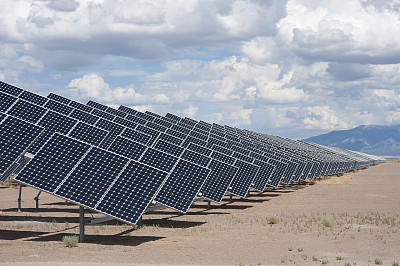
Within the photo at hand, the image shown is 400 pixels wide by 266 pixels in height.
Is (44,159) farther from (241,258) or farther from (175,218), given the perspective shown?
(175,218)

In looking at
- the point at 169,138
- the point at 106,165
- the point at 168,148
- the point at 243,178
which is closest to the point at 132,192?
the point at 106,165

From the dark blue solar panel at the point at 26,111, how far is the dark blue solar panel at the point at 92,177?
11.0 m

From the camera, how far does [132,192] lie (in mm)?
22016

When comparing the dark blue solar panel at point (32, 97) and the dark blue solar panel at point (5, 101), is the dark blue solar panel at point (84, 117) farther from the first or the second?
the dark blue solar panel at point (5, 101)

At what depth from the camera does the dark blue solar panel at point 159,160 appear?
1117 inches

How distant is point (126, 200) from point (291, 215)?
12766 mm

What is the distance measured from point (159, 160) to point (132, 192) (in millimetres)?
6746

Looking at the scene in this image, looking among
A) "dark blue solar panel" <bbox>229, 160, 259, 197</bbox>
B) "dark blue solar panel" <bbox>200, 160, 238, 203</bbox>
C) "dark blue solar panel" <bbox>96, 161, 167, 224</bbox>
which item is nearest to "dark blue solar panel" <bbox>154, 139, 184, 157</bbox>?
"dark blue solar panel" <bbox>200, 160, 238, 203</bbox>

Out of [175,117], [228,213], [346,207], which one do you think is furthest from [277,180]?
[175,117]

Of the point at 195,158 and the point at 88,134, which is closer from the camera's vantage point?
the point at 88,134

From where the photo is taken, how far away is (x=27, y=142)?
2395cm

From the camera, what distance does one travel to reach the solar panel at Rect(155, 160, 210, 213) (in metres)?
26.1

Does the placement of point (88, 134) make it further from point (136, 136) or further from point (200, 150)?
point (200, 150)

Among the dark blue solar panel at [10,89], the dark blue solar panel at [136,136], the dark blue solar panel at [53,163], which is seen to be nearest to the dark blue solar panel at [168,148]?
the dark blue solar panel at [136,136]
